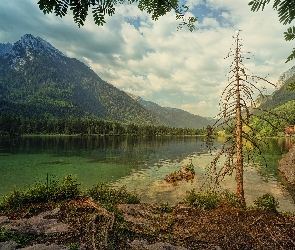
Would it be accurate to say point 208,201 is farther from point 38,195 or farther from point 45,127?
point 45,127

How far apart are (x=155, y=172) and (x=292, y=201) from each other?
21440 millimetres

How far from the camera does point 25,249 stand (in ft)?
22.5

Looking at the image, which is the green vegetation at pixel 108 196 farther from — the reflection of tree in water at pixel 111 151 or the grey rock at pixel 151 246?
the reflection of tree in water at pixel 111 151

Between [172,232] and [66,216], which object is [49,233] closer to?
[66,216]

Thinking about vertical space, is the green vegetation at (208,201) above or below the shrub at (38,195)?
below

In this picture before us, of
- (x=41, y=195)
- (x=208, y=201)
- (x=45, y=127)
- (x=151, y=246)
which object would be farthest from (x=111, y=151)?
(x=45, y=127)

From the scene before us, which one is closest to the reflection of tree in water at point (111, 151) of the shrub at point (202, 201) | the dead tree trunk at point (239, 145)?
the shrub at point (202, 201)

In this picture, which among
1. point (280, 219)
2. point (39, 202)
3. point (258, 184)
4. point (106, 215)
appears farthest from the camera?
point (258, 184)

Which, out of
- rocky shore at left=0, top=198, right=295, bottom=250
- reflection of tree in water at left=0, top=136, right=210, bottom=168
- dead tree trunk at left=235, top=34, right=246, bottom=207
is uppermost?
dead tree trunk at left=235, top=34, right=246, bottom=207

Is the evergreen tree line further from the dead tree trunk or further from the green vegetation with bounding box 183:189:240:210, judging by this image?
the dead tree trunk

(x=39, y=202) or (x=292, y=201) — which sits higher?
(x=39, y=202)

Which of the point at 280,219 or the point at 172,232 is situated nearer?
the point at 172,232

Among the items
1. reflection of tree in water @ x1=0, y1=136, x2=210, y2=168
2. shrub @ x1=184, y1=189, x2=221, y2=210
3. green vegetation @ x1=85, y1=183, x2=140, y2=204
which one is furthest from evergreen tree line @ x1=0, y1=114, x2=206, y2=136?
shrub @ x1=184, y1=189, x2=221, y2=210

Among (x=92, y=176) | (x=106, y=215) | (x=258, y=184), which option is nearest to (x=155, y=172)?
(x=92, y=176)
